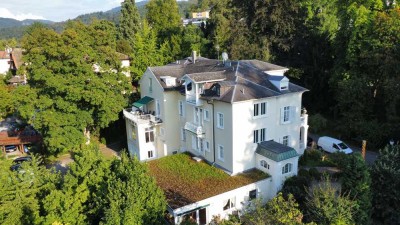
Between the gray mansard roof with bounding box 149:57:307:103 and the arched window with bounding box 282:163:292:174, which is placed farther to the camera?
the gray mansard roof with bounding box 149:57:307:103

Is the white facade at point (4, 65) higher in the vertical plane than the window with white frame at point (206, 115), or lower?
higher

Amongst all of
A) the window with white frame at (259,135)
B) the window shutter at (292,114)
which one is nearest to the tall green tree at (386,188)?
the window shutter at (292,114)

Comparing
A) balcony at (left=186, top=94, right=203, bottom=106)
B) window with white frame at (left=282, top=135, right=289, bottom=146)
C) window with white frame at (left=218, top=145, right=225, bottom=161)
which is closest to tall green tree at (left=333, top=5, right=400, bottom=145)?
window with white frame at (left=282, top=135, right=289, bottom=146)

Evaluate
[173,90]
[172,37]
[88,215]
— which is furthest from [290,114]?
[172,37]

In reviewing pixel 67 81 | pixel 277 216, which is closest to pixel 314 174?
pixel 277 216

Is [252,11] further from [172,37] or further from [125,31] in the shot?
[125,31]

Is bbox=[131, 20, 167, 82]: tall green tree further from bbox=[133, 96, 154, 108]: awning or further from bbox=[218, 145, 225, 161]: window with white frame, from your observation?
bbox=[218, 145, 225, 161]: window with white frame

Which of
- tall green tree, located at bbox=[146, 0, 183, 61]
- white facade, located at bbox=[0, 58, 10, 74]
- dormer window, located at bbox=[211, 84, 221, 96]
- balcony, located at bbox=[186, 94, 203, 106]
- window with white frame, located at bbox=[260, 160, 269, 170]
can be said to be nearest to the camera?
window with white frame, located at bbox=[260, 160, 269, 170]

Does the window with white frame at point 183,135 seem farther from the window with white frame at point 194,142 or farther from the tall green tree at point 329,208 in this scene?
the tall green tree at point 329,208
